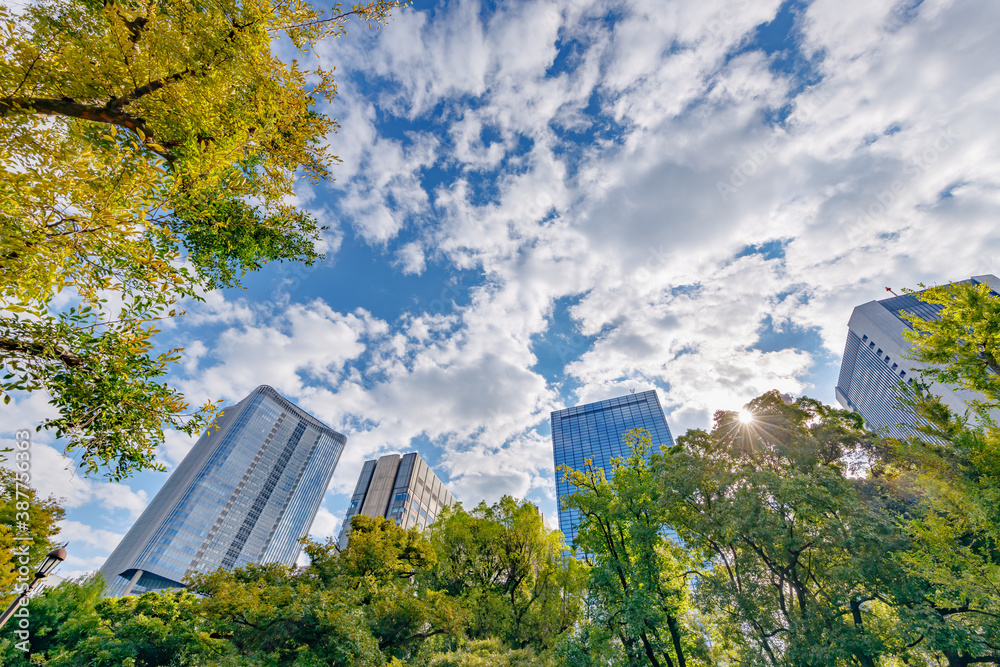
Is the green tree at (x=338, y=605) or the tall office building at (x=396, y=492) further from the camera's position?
the tall office building at (x=396, y=492)

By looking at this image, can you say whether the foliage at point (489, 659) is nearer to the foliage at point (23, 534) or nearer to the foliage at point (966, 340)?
the foliage at point (23, 534)

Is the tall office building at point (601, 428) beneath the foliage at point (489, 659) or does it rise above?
above

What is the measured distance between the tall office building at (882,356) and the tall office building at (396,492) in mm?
73197

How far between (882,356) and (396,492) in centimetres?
8305

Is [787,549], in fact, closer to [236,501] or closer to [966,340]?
[966,340]

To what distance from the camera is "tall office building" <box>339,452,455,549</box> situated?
61688 mm

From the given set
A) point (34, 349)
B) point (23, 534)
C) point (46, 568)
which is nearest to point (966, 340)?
point (34, 349)

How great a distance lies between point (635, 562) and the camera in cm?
1145

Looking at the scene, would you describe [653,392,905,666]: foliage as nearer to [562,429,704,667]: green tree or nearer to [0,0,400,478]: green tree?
[562,429,704,667]: green tree

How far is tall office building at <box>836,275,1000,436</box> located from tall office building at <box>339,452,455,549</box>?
7320 cm

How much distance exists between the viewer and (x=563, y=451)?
10731cm

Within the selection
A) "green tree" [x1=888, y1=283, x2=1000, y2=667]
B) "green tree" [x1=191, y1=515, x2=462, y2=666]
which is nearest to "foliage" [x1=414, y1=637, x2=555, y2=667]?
"green tree" [x1=191, y1=515, x2=462, y2=666]

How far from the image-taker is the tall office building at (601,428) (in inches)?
3888

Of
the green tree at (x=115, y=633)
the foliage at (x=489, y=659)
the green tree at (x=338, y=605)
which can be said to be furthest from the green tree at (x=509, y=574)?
the green tree at (x=115, y=633)
